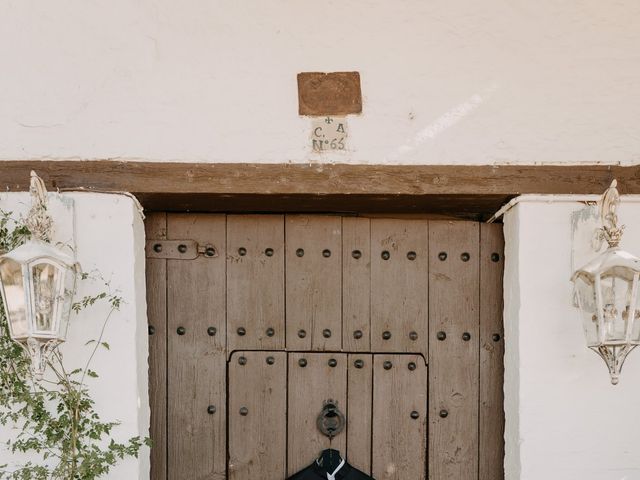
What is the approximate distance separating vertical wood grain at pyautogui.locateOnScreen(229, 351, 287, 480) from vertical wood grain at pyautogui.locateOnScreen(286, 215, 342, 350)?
12cm

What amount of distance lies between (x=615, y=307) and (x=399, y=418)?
854 mm

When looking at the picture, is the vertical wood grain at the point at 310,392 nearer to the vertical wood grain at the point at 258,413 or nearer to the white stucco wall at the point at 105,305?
the vertical wood grain at the point at 258,413

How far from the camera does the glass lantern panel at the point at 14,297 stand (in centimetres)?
239

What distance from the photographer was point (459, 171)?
2.70 metres

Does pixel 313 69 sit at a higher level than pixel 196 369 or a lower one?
higher

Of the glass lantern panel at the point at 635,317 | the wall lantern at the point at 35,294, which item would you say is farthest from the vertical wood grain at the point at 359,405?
the wall lantern at the point at 35,294

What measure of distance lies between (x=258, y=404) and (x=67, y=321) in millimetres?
735

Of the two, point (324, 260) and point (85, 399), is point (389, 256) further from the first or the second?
point (85, 399)

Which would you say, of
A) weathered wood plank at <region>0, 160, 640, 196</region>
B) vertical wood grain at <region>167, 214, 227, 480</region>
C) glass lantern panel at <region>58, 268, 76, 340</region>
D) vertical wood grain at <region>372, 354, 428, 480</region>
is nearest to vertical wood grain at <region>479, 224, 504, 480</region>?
vertical wood grain at <region>372, 354, 428, 480</region>

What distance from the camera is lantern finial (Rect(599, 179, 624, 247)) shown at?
98.4 inches

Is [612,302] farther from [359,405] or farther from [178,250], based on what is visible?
[178,250]

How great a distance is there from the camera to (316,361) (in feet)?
9.59

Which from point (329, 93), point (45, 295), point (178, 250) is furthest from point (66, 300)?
point (329, 93)

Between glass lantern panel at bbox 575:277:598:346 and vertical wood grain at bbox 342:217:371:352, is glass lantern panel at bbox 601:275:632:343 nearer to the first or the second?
glass lantern panel at bbox 575:277:598:346
